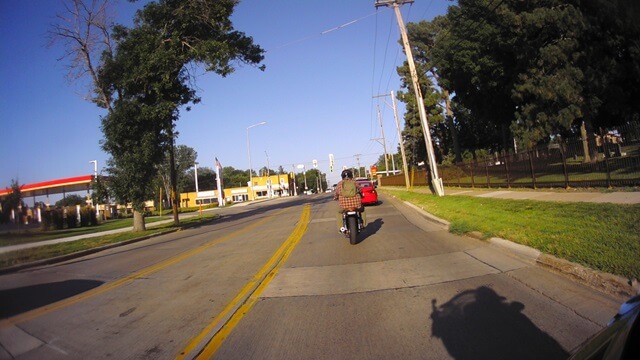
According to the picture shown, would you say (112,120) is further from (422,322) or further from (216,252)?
(422,322)

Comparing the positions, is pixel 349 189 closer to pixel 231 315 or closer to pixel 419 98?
pixel 231 315

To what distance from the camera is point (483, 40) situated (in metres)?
31.2

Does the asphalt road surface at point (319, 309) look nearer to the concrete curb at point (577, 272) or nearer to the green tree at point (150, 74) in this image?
the concrete curb at point (577, 272)

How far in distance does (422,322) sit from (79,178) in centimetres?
5083

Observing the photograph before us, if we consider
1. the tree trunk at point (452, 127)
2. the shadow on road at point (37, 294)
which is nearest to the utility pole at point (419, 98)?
the shadow on road at point (37, 294)

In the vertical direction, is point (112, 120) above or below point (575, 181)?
above

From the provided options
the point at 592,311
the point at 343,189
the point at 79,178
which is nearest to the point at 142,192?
the point at 343,189

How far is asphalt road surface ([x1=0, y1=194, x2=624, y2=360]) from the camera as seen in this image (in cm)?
452

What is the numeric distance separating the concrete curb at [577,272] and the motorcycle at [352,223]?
3.61 m

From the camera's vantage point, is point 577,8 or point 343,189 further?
point 577,8

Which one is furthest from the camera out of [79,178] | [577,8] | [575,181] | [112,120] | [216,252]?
[79,178]

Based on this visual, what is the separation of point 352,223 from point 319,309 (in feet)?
18.6

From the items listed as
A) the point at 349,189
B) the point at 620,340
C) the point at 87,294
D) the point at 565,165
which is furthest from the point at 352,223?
the point at 565,165

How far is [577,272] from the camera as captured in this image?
6.21 metres
